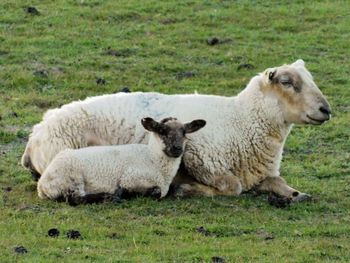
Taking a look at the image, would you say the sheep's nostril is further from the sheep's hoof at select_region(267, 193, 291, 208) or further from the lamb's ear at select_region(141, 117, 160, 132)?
the lamb's ear at select_region(141, 117, 160, 132)

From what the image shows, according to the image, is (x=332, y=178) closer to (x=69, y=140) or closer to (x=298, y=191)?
(x=298, y=191)

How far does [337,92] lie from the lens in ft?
67.5

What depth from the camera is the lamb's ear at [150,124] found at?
13.1 meters

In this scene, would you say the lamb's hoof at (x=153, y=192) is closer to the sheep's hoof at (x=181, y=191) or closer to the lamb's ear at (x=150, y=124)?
the sheep's hoof at (x=181, y=191)

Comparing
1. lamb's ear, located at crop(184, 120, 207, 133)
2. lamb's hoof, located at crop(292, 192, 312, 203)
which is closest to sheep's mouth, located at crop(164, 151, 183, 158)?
lamb's ear, located at crop(184, 120, 207, 133)

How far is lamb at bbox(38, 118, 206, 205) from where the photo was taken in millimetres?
12805

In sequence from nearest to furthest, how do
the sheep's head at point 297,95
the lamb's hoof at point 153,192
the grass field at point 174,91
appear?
the grass field at point 174,91 < the lamb's hoof at point 153,192 < the sheep's head at point 297,95

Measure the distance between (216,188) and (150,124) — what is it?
1.24 metres

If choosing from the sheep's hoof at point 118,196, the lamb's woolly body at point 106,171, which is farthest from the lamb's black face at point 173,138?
the sheep's hoof at point 118,196

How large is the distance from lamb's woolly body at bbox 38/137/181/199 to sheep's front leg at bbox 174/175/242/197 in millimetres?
304

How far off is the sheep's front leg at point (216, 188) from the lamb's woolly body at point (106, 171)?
30 cm

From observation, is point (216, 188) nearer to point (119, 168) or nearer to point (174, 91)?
point (119, 168)

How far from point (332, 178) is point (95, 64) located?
27.0 ft

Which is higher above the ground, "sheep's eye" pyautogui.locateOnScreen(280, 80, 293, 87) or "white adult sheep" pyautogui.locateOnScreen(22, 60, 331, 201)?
"sheep's eye" pyautogui.locateOnScreen(280, 80, 293, 87)
